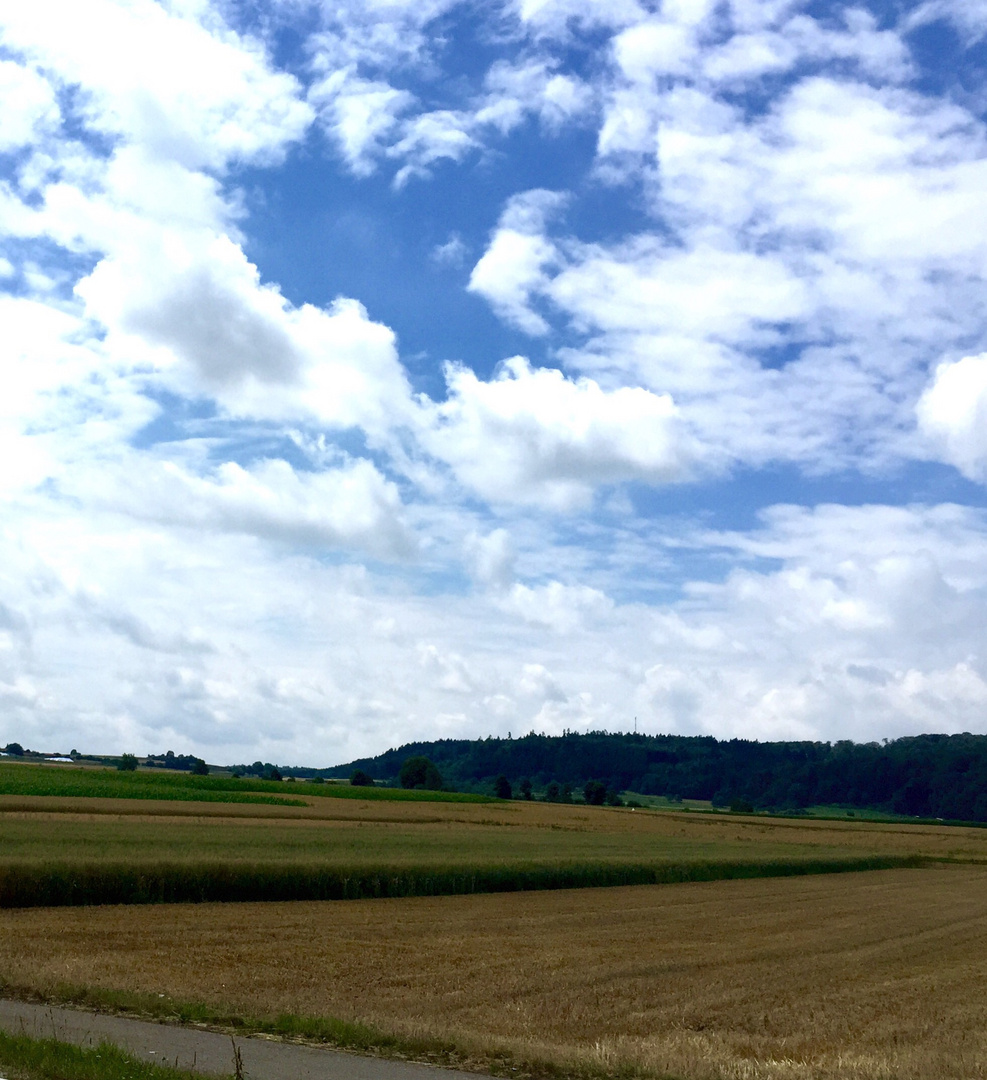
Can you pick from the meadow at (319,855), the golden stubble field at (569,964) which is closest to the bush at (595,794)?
the meadow at (319,855)

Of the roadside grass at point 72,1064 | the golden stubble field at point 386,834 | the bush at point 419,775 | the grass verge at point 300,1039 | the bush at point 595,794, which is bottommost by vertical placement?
the bush at point 595,794

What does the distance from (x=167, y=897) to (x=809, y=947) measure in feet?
62.2

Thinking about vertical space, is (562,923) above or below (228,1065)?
below

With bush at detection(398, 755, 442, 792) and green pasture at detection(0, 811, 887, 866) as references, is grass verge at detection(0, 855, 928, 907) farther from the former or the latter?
bush at detection(398, 755, 442, 792)

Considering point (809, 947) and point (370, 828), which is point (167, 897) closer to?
point (809, 947)

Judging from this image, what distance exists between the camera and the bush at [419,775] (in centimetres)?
18975

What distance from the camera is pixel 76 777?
318ft

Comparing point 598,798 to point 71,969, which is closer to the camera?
point 71,969

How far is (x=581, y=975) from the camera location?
2291 centimetres

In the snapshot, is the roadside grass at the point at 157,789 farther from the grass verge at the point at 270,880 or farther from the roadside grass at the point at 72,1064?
the roadside grass at the point at 72,1064

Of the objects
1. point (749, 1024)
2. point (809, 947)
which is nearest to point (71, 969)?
point (749, 1024)

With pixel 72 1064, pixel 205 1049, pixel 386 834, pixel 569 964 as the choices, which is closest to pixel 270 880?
pixel 569 964

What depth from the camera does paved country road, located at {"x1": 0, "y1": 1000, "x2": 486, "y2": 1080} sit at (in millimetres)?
13086

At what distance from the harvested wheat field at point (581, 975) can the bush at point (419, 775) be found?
154835mm
